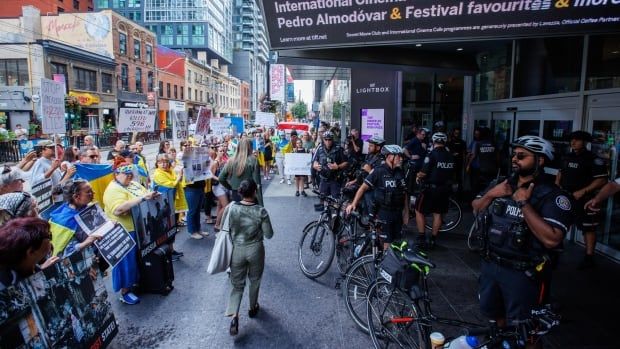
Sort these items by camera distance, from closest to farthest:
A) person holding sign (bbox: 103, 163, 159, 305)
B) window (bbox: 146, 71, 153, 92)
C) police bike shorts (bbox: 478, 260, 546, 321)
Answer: police bike shorts (bbox: 478, 260, 546, 321)
person holding sign (bbox: 103, 163, 159, 305)
window (bbox: 146, 71, 153, 92)

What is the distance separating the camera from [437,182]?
6.43 metres

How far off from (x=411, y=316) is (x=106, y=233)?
3158 mm

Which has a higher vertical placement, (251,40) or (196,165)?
(251,40)

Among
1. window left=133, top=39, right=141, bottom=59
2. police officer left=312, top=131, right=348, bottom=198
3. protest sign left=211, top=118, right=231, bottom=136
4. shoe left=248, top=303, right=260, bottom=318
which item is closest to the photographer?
shoe left=248, top=303, right=260, bottom=318

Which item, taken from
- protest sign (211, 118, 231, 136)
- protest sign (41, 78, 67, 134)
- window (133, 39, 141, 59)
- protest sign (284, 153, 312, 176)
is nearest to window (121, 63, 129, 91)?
window (133, 39, 141, 59)

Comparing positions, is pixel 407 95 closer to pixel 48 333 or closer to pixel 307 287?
pixel 307 287

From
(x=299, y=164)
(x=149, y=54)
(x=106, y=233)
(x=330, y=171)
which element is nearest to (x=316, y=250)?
(x=106, y=233)

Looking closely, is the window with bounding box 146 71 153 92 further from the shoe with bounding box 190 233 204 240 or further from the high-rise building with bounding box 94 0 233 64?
the shoe with bounding box 190 233 204 240

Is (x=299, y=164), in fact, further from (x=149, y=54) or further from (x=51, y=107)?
(x=149, y=54)

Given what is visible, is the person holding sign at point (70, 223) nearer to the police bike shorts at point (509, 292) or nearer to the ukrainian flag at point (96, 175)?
the ukrainian flag at point (96, 175)

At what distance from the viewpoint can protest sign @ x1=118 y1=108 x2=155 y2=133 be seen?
8708 millimetres

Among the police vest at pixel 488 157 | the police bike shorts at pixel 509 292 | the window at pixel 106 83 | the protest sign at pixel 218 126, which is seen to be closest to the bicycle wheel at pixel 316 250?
the police bike shorts at pixel 509 292

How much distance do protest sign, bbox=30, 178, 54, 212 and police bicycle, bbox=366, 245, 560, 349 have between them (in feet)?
17.9

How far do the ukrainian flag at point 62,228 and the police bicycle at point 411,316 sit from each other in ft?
10.0
